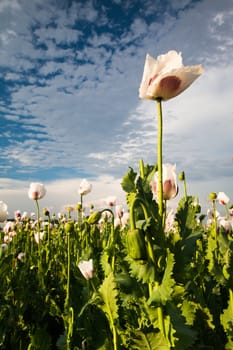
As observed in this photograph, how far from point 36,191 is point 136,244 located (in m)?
3.18

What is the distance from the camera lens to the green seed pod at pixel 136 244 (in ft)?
3.52

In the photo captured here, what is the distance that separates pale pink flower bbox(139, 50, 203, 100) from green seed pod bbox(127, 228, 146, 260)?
0.45 m

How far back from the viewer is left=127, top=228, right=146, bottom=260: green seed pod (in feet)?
3.52

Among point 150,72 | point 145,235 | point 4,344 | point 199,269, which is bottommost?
point 4,344

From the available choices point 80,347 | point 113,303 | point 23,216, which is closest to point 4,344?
point 80,347

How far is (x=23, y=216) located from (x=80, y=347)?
5.56 meters

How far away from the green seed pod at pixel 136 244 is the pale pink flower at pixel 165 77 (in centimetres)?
45

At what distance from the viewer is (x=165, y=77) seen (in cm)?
115

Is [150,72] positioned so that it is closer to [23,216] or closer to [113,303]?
[113,303]

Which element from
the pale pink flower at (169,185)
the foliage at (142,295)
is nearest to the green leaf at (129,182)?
the foliage at (142,295)

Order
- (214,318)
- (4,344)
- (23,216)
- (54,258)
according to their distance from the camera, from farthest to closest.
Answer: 1. (23,216)
2. (54,258)
3. (4,344)
4. (214,318)

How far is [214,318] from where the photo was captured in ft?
6.41

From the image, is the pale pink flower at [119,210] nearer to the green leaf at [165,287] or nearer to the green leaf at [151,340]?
the green leaf at [151,340]

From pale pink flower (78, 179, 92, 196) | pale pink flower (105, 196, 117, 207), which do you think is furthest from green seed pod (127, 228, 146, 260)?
pale pink flower (105, 196, 117, 207)
